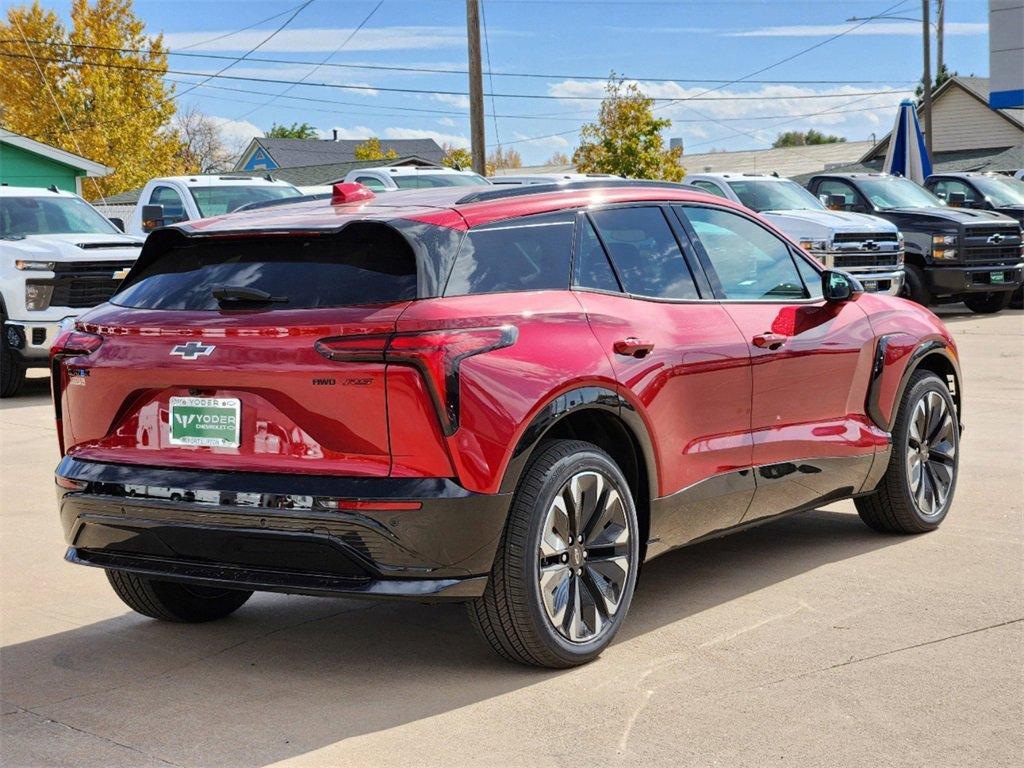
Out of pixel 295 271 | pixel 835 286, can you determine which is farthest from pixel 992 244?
pixel 295 271

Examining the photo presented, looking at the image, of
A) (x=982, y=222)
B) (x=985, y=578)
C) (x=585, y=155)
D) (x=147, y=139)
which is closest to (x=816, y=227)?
(x=982, y=222)

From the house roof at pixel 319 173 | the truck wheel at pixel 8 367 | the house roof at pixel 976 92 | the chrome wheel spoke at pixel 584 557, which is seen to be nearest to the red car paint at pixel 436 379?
the chrome wheel spoke at pixel 584 557

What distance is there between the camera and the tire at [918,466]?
695 cm

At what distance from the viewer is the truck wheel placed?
555 inches

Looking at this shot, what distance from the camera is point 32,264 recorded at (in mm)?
13961

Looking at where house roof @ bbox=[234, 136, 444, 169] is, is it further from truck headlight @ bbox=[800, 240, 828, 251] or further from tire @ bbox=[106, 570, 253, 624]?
tire @ bbox=[106, 570, 253, 624]

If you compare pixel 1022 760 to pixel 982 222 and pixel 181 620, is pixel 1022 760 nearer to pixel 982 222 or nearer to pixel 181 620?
pixel 181 620

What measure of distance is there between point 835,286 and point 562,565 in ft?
7.57

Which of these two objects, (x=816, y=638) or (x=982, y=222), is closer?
(x=816, y=638)

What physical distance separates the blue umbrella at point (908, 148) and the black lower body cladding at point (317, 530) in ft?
80.0

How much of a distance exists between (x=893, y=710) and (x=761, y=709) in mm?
416

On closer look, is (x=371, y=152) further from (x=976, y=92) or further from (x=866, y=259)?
(x=866, y=259)

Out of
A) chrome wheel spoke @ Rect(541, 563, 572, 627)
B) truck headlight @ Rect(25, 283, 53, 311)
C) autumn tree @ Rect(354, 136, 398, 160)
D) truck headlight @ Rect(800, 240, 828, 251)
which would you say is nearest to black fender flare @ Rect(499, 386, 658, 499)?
chrome wheel spoke @ Rect(541, 563, 572, 627)

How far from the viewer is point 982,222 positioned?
2120cm
